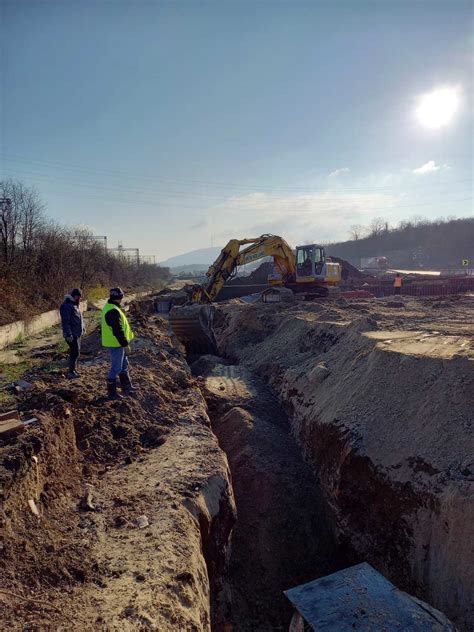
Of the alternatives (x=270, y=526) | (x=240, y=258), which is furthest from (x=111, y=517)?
(x=240, y=258)

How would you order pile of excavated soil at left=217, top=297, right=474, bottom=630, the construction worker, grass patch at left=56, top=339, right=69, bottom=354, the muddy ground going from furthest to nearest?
1. the construction worker
2. grass patch at left=56, top=339, right=69, bottom=354
3. pile of excavated soil at left=217, top=297, right=474, bottom=630
4. the muddy ground

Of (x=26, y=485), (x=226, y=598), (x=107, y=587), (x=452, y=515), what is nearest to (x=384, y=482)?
(x=452, y=515)

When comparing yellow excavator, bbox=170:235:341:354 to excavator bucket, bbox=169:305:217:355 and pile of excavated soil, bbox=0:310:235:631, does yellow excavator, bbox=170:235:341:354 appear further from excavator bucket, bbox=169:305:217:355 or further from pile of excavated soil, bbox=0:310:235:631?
pile of excavated soil, bbox=0:310:235:631

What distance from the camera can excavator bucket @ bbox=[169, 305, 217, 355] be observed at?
50.6 ft

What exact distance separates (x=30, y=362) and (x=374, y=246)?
234ft

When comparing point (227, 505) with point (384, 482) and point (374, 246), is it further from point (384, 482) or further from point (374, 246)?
point (374, 246)

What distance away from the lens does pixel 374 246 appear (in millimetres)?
74375

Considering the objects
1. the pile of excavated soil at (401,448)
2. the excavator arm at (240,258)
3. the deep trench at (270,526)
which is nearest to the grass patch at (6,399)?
the deep trench at (270,526)

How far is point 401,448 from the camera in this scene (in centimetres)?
522

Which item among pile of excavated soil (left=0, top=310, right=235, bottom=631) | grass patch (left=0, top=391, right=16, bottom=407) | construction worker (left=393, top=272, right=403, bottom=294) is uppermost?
construction worker (left=393, top=272, right=403, bottom=294)

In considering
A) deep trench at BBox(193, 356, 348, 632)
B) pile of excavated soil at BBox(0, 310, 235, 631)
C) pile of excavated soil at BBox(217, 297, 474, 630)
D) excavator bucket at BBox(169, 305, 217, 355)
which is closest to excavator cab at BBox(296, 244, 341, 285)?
excavator bucket at BBox(169, 305, 217, 355)

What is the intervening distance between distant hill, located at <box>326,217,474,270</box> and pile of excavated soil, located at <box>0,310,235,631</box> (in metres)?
52.9

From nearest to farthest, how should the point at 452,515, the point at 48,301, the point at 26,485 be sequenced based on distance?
the point at 26,485 < the point at 452,515 < the point at 48,301

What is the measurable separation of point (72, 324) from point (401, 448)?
5851mm
